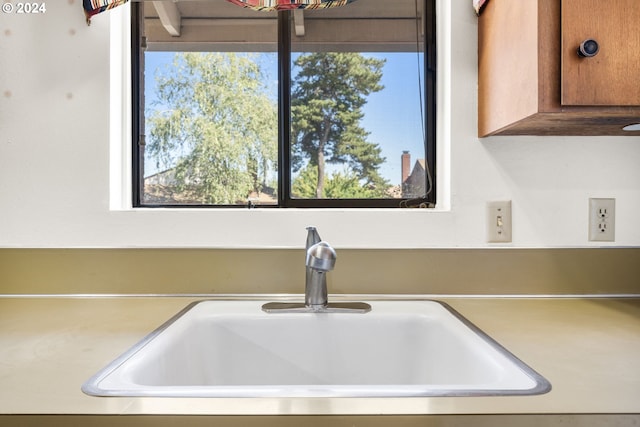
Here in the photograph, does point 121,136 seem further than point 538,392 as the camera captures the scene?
Yes

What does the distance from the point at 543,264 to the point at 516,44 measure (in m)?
0.55

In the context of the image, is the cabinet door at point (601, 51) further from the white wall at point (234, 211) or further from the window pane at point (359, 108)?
the window pane at point (359, 108)

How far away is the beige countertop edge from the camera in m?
0.49

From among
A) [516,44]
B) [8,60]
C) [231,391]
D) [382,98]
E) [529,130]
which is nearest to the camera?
[231,391]

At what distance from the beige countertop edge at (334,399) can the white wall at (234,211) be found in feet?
0.57

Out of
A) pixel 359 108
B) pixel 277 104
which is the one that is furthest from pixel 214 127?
pixel 359 108

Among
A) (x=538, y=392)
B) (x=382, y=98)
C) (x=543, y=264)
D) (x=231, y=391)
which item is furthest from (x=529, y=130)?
(x=231, y=391)

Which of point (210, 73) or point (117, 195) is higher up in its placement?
point (210, 73)

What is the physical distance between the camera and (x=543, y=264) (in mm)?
1063

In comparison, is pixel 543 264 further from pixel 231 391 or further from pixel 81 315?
pixel 81 315

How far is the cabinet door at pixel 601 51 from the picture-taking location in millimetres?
740

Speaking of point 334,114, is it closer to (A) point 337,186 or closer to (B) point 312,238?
(A) point 337,186

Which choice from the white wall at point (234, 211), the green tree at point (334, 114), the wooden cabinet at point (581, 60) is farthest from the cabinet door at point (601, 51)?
the green tree at point (334, 114)

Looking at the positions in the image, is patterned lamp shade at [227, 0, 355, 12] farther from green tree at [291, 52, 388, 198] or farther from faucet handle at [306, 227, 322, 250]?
faucet handle at [306, 227, 322, 250]
